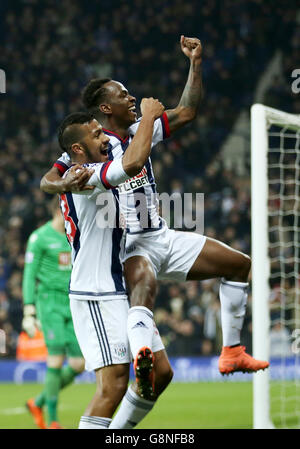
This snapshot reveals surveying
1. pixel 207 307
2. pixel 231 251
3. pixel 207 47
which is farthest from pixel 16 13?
pixel 231 251

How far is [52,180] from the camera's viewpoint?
4.33 metres

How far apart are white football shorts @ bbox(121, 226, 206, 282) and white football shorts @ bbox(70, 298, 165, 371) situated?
19.1 inches

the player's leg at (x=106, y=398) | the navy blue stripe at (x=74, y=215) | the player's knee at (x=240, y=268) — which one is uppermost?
the navy blue stripe at (x=74, y=215)

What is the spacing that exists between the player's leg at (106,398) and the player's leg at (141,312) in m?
0.19

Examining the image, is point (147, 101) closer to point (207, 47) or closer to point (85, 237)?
point (85, 237)

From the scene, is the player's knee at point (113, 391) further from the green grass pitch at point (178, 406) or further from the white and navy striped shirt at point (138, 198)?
the green grass pitch at point (178, 406)

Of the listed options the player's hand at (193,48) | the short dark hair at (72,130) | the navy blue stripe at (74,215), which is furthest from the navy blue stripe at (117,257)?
the player's hand at (193,48)

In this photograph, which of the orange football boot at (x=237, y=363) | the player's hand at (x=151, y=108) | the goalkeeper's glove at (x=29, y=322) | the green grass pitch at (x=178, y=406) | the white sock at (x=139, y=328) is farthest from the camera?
the green grass pitch at (x=178, y=406)

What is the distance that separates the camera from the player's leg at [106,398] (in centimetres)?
420

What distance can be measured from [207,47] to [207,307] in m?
7.18

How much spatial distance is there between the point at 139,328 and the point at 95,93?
1646mm
